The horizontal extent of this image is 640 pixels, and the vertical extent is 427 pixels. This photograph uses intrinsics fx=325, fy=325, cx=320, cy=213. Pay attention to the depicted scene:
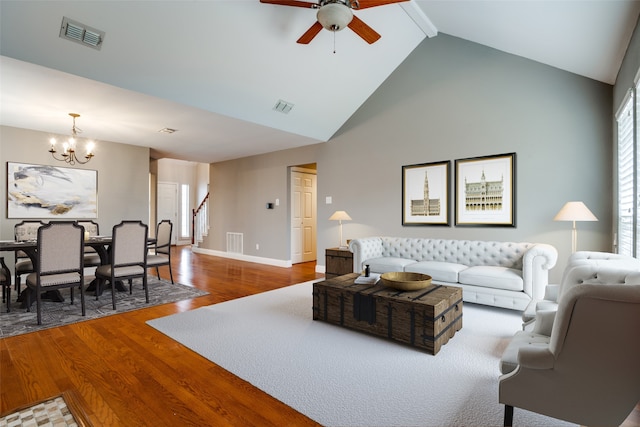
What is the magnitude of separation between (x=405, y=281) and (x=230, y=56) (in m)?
3.34

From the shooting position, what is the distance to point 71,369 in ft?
8.09

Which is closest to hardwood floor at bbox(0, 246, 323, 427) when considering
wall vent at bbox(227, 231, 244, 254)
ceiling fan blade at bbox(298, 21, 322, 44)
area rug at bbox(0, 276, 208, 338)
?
area rug at bbox(0, 276, 208, 338)

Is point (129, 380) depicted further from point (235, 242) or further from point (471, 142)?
point (235, 242)

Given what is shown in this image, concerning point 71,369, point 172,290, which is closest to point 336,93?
point 172,290

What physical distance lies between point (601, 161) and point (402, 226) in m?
→ 2.68

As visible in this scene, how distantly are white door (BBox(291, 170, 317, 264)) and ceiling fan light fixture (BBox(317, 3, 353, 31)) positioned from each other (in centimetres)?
445

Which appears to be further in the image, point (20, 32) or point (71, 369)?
point (20, 32)

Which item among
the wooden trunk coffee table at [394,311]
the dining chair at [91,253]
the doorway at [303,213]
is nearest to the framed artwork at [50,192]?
the dining chair at [91,253]

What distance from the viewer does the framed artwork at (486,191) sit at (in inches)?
176

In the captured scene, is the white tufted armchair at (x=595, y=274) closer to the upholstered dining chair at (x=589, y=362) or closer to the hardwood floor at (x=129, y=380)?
the upholstered dining chair at (x=589, y=362)

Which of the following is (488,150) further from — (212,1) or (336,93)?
(212,1)

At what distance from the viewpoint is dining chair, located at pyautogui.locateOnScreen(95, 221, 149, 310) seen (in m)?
4.02

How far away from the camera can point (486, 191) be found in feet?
15.3

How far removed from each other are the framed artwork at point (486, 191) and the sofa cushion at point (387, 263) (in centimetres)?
104
